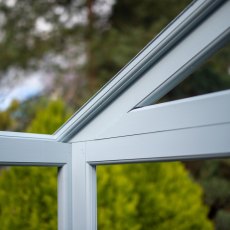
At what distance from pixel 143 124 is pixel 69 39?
5802 millimetres

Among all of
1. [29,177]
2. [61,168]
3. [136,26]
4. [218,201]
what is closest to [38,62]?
[136,26]

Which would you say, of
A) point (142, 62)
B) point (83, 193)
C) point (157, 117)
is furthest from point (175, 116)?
point (83, 193)

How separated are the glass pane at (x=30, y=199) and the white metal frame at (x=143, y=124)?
6.80 ft

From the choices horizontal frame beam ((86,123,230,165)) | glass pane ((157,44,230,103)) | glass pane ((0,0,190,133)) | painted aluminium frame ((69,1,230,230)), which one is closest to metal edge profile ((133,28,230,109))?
painted aluminium frame ((69,1,230,230))

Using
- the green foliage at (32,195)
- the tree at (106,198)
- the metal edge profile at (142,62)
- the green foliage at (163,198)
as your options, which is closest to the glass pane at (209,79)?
the green foliage at (163,198)

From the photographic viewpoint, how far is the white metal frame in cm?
94

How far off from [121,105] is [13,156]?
388 millimetres

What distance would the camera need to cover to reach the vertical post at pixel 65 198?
49.9 inches

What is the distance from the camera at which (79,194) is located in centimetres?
126

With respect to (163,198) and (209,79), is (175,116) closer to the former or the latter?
(163,198)

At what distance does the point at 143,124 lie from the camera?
109 centimetres

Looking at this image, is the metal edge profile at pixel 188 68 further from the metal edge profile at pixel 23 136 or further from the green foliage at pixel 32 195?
the green foliage at pixel 32 195

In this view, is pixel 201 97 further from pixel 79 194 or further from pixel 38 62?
pixel 38 62

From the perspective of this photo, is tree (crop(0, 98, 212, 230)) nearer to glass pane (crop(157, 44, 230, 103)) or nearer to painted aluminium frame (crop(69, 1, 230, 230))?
glass pane (crop(157, 44, 230, 103))
